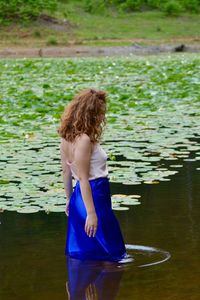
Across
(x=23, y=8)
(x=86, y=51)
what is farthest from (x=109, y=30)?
(x=86, y=51)

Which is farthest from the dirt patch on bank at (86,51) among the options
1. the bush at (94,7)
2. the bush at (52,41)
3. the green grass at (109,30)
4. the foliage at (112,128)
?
the foliage at (112,128)

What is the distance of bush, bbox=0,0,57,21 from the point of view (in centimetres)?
4241

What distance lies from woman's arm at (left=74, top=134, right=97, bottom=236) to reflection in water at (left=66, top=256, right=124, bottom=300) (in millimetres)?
219

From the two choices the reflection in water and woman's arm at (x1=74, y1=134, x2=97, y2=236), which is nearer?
the reflection in water

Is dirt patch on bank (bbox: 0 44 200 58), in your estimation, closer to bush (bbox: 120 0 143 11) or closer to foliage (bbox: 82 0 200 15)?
foliage (bbox: 82 0 200 15)

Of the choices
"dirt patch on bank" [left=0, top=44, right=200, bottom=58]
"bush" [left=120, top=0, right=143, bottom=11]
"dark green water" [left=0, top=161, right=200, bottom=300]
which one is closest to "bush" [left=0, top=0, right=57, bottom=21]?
"bush" [left=120, top=0, right=143, bottom=11]

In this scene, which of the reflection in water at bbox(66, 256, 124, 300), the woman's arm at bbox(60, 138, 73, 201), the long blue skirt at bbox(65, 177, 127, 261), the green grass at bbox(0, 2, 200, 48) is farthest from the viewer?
the green grass at bbox(0, 2, 200, 48)

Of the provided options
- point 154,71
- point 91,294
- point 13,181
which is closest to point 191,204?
point 13,181

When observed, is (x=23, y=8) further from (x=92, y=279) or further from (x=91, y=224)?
(x=92, y=279)

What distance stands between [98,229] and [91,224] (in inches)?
4.8

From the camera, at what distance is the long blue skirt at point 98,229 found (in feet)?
18.9

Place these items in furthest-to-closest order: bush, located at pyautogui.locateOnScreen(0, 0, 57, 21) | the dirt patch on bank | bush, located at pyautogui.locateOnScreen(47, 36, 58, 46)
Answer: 1. bush, located at pyautogui.locateOnScreen(0, 0, 57, 21)
2. bush, located at pyautogui.locateOnScreen(47, 36, 58, 46)
3. the dirt patch on bank

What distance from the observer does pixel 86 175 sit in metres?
5.70

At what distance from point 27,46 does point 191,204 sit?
3205cm
